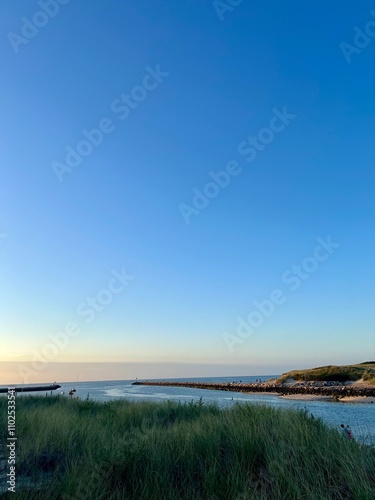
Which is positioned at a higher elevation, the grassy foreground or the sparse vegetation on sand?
the grassy foreground

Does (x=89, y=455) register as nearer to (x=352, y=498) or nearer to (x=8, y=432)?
(x=8, y=432)

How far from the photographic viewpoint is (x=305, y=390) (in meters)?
54.2

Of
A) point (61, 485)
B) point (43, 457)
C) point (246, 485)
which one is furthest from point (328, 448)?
point (43, 457)

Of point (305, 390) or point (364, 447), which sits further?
point (305, 390)

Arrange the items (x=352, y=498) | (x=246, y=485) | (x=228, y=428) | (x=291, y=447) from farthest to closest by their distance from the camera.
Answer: (x=228, y=428) → (x=291, y=447) → (x=246, y=485) → (x=352, y=498)

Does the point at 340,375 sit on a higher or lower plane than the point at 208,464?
lower

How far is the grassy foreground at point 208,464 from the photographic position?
17.4 feet

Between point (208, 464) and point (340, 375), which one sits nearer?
point (208, 464)

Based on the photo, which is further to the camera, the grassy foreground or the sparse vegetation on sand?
the sparse vegetation on sand

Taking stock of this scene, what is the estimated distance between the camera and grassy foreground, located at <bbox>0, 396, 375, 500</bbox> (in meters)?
5.30

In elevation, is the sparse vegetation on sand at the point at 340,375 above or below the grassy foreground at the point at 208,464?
below

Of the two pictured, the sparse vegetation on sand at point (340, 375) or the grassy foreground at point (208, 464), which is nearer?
the grassy foreground at point (208, 464)

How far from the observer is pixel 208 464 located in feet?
21.2

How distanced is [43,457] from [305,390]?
53.1 m
